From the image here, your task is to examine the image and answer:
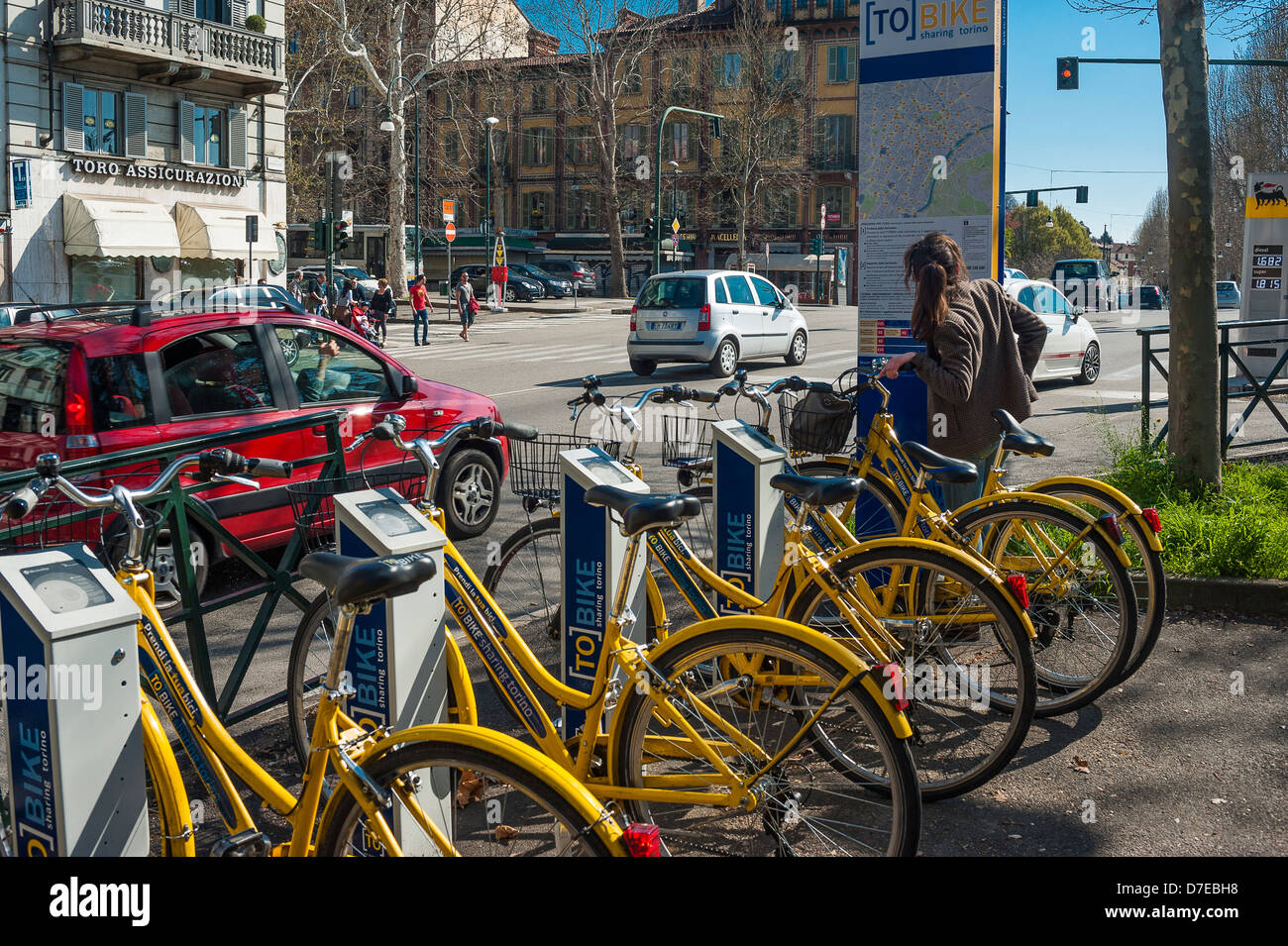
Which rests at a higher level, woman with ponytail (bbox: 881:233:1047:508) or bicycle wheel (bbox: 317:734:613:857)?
woman with ponytail (bbox: 881:233:1047:508)

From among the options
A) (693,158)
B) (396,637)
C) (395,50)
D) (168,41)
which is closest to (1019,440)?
(396,637)

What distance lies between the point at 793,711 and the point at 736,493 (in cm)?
177

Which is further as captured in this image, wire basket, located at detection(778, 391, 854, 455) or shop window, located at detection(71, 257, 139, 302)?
shop window, located at detection(71, 257, 139, 302)

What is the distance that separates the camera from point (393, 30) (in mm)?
40094

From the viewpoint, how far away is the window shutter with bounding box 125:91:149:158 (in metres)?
31.9

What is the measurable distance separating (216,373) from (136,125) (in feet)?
93.5

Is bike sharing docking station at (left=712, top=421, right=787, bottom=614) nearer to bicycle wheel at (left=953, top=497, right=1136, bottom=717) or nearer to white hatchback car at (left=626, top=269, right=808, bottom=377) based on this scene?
bicycle wheel at (left=953, top=497, right=1136, bottom=717)

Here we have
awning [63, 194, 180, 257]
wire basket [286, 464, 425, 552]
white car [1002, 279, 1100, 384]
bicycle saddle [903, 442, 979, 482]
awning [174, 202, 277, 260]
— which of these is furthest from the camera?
awning [174, 202, 277, 260]

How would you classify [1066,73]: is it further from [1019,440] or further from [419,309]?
[1019,440]

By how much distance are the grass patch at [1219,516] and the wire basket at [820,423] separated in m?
2.15

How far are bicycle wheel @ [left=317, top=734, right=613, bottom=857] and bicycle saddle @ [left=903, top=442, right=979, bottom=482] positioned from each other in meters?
2.23

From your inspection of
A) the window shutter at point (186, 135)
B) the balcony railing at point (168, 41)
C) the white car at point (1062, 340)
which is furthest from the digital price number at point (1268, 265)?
the window shutter at point (186, 135)

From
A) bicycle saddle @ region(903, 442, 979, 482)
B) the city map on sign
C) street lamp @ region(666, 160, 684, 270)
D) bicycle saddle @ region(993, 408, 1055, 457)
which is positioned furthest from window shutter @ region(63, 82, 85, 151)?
street lamp @ region(666, 160, 684, 270)

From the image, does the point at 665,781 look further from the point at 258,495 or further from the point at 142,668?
the point at 258,495
